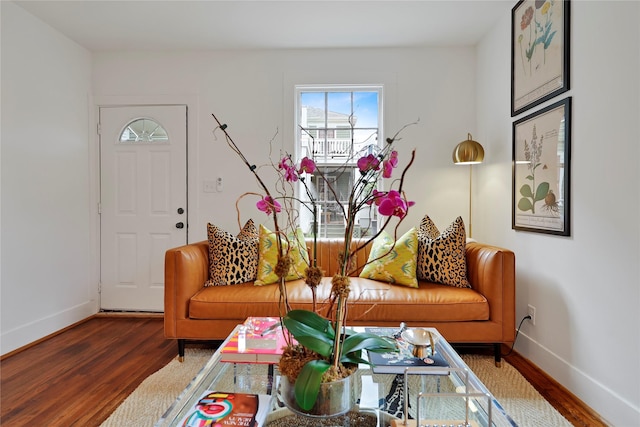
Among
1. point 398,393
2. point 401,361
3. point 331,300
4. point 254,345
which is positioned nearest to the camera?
point 331,300

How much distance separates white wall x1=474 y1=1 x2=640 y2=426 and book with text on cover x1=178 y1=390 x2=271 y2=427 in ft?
5.29

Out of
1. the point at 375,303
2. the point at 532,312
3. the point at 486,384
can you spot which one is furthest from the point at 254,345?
the point at 532,312

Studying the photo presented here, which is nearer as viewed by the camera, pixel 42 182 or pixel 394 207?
pixel 394 207

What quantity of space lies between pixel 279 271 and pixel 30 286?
2.71m

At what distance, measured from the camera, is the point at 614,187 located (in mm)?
1556

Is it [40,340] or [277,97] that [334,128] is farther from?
[40,340]

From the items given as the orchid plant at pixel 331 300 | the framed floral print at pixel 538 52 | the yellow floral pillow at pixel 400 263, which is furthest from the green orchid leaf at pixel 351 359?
the framed floral print at pixel 538 52

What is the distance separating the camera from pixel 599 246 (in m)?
1.65

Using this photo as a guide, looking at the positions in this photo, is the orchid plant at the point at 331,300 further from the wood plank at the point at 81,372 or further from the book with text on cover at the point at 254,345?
the wood plank at the point at 81,372

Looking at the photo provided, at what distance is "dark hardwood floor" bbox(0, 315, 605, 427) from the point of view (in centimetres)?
161

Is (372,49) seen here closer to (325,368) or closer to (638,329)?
(638,329)

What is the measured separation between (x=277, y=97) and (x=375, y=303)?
209 centimetres

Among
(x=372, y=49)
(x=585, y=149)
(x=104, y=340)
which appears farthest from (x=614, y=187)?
(x=104, y=340)

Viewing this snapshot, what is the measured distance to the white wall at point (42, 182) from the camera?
7.72 ft
